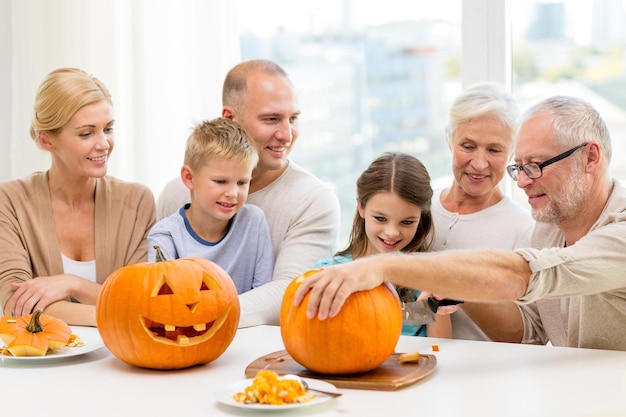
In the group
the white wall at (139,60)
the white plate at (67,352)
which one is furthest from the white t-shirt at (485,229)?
the white wall at (139,60)

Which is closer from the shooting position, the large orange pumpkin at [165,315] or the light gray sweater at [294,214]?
the large orange pumpkin at [165,315]

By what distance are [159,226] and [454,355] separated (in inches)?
41.8

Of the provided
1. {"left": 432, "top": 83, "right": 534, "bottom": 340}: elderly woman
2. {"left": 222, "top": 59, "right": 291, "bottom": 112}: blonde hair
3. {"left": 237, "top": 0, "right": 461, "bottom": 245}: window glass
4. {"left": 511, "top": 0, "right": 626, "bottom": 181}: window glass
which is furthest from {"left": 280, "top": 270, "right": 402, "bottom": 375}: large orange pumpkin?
{"left": 237, "top": 0, "right": 461, "bottom": 245}: window glass

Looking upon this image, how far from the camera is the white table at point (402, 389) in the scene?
150cm

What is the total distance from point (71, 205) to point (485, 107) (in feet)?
4.09

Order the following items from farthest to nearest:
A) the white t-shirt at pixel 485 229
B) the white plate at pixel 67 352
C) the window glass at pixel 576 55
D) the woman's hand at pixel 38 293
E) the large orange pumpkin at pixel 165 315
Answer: the window glass at pixel 576 55 → the white t-shirt at pixel 485 229 → the woman's hand at pixel 38 293 → the white plate at pixel 67 352 → the large orange pumpkin at pixel 165 315

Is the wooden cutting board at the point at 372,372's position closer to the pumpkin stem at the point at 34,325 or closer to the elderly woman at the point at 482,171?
the pumpkin stem at the point at 34,325

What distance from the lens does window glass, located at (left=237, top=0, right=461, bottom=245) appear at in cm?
341

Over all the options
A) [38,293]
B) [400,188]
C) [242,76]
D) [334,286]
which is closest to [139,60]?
[242,76]

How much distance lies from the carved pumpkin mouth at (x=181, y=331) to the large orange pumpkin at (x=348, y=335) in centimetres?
19

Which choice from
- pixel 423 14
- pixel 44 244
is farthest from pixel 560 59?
pixel 44 244

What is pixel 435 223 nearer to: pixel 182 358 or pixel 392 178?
pixel 392 178

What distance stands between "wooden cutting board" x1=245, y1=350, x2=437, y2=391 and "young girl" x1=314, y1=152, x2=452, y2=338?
0.58 meters

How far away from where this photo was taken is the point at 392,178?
94.5 inches
